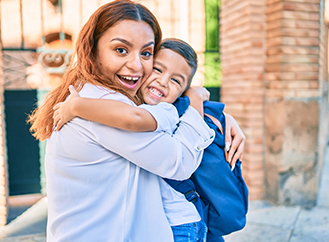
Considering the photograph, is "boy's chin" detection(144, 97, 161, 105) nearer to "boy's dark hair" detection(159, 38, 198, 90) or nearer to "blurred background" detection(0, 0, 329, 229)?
"boy's dark hair" detection(159, 38, 198, 90)

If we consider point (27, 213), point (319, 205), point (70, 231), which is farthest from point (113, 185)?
point (319, 205)

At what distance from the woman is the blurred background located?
2.96m

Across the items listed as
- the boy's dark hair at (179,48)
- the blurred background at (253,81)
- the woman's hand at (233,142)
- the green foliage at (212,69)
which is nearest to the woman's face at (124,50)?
the boy's dark hair at (179,48)

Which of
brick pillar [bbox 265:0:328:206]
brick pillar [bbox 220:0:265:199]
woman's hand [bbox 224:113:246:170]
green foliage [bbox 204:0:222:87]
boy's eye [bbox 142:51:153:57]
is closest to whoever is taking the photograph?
boy's eye [bbox 142:51:153:57]

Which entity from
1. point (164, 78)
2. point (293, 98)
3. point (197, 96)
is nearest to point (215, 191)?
point (197, 96)

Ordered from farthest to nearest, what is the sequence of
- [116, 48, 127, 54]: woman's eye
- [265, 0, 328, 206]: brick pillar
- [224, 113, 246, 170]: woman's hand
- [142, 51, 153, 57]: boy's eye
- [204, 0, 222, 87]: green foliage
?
[204, 0, 222, 87]: green foliage → [265, 0, 328, 206]: brick pillar → [224, 113, 246, 170]: woman's hand → [142, 51, 153, 57]: boy's eye → [116, 48, 127, 54]: woman's eye

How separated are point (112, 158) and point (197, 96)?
2.22 ft

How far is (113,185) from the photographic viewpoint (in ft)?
3.98

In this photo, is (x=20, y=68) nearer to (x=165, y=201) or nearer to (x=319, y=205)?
(x=165, y=201)

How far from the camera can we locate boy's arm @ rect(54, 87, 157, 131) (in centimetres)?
112

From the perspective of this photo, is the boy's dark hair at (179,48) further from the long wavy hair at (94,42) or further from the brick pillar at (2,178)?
the brick pillar at (2,178)

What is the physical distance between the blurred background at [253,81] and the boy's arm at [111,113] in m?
3.08

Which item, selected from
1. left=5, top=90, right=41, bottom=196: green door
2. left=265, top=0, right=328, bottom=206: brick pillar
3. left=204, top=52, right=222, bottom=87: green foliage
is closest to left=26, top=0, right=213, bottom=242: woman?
Result: left=265, top=0, right=328, bottom=206: brick pillar

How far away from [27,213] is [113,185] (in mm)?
3303
